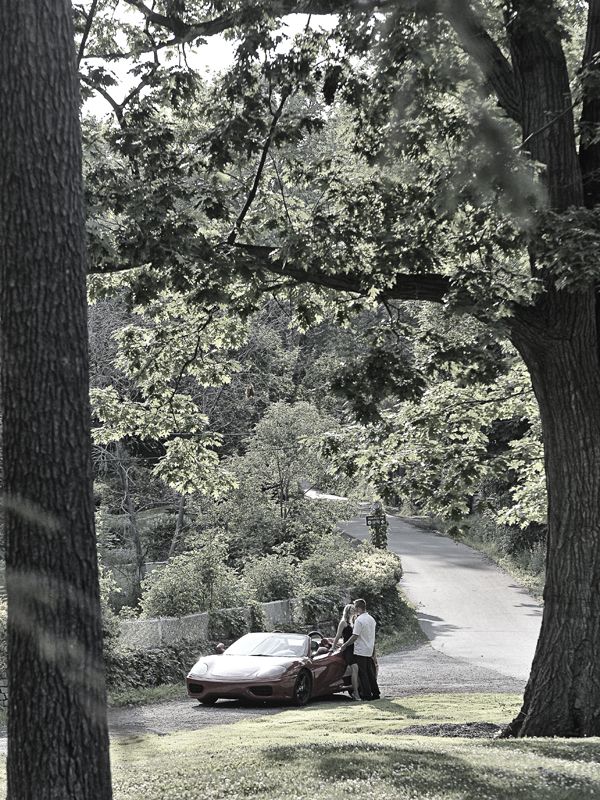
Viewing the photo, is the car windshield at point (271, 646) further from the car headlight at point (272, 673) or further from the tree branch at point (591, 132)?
the tree branch at point (591, 132)

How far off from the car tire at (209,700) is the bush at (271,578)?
26.9 feet

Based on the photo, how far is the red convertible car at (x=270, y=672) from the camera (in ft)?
58.7

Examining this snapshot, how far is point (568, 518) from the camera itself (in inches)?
467

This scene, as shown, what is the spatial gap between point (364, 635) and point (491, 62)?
10.5 m

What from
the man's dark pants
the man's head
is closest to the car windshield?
the man's dark pants

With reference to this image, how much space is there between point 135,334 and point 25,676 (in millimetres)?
11893

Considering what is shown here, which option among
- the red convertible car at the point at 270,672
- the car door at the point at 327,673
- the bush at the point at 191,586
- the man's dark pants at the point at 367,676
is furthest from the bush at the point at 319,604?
the man's dark pants at the point at 367,676

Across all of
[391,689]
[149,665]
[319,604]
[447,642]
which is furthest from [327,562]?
[149,665]

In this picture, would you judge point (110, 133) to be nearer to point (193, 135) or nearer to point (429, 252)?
point (193, 135)

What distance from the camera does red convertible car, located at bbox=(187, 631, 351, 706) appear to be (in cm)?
1789

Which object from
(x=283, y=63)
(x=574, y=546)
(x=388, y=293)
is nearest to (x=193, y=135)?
(x=283, y=63)

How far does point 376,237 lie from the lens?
1256 centimetres

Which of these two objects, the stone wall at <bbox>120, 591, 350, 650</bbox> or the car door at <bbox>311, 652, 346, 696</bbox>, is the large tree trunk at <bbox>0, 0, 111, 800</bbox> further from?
the stone wall at <bbox>120, 591, 350, 650</bbox>

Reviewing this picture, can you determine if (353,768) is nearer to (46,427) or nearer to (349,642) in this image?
(46,427)
